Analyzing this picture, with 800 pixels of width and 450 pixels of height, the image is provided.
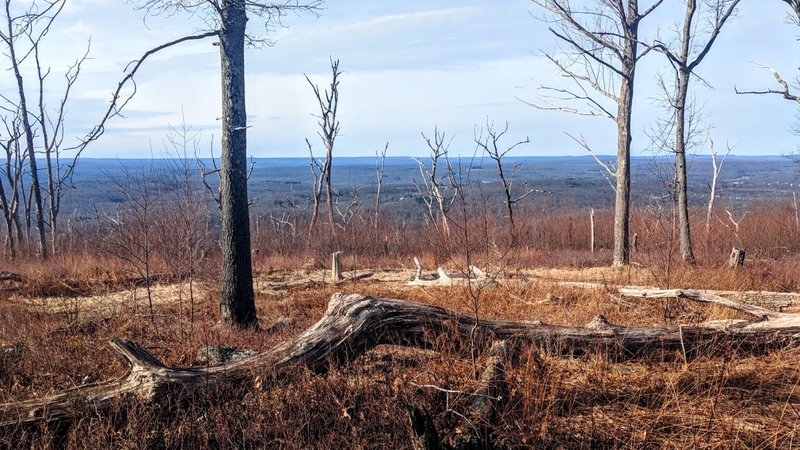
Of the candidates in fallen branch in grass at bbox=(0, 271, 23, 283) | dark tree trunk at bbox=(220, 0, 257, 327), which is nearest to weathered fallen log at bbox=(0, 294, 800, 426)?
dark tree trunk at bbox=(220, 0, 257, 327)

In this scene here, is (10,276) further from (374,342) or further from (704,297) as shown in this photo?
(704,297)

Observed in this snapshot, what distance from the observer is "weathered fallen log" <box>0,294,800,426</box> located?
480 cm

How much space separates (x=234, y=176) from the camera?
8031 mm

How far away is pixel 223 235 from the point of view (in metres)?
8.23

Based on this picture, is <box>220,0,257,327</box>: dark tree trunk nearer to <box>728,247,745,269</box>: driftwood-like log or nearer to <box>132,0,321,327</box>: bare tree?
<box>132,0,321,327</box>: bare tree

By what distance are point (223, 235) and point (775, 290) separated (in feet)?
29.4

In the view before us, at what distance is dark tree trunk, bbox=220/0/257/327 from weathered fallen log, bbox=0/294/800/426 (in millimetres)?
2846

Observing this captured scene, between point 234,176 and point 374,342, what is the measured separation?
11.4 feet

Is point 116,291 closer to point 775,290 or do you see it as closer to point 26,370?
point 26,370

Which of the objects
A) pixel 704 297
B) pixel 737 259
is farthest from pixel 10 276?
pixel 737 259

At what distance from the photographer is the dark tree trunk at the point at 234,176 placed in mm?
8016

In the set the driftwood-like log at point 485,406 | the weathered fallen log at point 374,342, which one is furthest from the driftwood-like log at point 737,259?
the driftwood-like log at point 485,406

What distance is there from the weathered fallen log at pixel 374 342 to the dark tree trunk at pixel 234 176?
285cm

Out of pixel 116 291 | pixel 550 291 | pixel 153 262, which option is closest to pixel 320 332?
pixel 550 291
